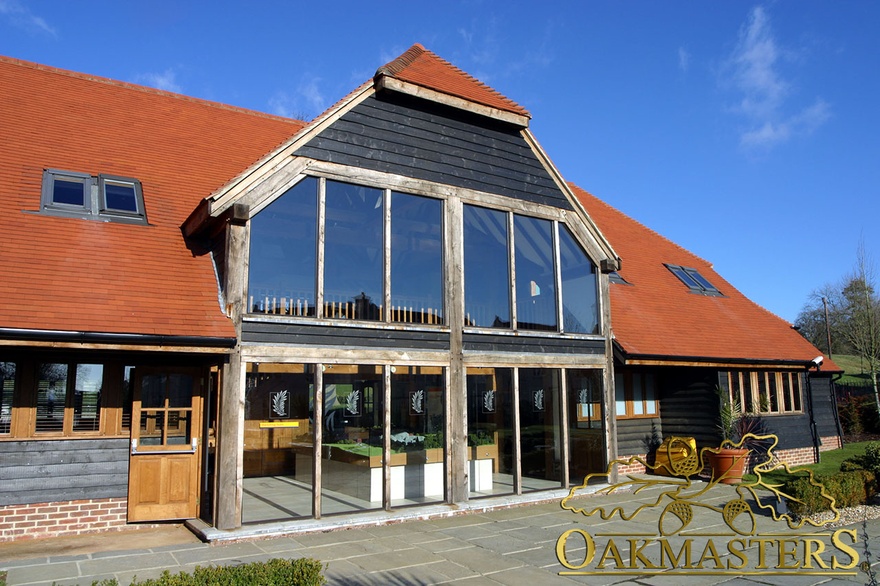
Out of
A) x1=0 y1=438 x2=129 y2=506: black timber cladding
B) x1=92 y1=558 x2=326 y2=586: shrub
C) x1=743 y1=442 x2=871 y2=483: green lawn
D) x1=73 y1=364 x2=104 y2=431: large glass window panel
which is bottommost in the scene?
x1=743 y1=442 x2=871 y2=483: green lawn

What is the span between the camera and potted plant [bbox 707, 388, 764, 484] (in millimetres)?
15266

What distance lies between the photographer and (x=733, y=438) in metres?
16.3

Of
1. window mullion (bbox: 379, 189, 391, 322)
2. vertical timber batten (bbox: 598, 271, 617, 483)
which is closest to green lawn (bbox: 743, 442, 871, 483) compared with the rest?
vertical timber batten (bbox: 598, 271, 617, 483)

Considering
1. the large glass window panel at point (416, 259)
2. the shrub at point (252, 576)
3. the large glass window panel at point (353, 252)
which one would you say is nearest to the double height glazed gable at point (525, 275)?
the large glass window panel at point (416, 259)

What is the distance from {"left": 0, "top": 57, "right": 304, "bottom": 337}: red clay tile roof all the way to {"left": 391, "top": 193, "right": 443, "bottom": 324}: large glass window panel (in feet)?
10.6

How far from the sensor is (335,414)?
1118 centimetres

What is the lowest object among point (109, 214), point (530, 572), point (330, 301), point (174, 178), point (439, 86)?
point (530, 572)

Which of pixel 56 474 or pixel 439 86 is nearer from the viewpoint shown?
pixel 56 474

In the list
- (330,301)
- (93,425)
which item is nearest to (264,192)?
(330,301)

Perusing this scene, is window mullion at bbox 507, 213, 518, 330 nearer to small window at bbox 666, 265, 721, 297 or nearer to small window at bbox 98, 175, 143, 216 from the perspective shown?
small window at bbox 98, 175, 143, 216

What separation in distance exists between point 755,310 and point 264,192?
16786 mm

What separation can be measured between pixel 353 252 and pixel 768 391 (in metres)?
12.8

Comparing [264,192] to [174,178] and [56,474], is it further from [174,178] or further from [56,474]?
[56,474]

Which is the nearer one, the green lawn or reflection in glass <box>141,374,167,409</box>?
reflection in glass <box>141,374,167,409</box>
